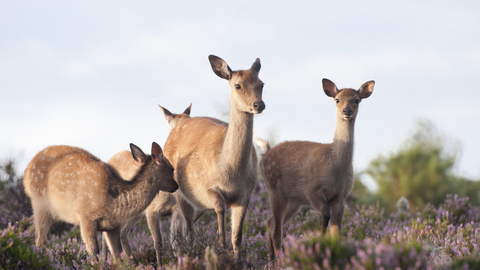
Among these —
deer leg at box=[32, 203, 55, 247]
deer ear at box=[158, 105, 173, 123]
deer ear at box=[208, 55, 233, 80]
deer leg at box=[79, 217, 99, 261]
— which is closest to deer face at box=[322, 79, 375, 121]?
deer ear at box=[208, 55, 233, 80]

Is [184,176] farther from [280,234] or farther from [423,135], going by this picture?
[423,135]

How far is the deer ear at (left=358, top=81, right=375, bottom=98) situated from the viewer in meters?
7.10

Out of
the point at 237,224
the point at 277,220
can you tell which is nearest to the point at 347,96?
the point at 277,220

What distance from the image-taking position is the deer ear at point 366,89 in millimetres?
7102

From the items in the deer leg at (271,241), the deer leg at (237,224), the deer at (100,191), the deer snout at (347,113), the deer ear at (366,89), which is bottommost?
the deer leg at (271,241)

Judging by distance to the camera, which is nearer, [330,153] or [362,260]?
[362,260]

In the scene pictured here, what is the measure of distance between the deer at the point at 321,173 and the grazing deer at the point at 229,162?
601 mm

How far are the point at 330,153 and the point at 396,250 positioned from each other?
2.74 metres

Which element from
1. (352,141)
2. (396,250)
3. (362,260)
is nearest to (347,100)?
(352,141)

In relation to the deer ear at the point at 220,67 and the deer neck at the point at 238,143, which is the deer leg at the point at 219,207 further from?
the deer ear at the point at 220,67

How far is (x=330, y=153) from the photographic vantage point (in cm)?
674

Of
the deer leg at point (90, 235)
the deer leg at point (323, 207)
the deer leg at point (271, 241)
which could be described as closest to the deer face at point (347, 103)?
the deer leg at point (323, 207)

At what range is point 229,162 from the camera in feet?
20.7

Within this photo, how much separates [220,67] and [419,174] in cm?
1956
